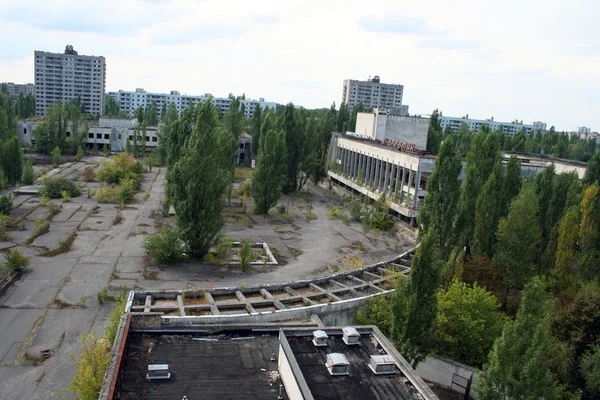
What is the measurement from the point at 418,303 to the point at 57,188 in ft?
125

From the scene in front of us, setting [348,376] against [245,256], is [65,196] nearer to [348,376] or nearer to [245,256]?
[245,256]

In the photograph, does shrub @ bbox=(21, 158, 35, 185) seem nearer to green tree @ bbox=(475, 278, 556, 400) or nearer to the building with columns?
the building with columns

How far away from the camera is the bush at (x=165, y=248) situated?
2758 centimetres

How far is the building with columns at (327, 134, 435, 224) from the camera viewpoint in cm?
4047

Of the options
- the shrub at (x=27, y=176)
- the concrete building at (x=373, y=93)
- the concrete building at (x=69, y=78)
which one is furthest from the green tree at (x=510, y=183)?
the concrete building at (x=373, y=93)

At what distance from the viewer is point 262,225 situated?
129 ft

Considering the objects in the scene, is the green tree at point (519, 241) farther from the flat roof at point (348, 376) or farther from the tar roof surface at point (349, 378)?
the tar roof surface at point (349, 378)

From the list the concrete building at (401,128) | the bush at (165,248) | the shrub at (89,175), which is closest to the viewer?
the bush at (165,248)

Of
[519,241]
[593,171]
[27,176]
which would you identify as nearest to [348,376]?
[519,241]

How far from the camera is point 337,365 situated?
11.6 metres

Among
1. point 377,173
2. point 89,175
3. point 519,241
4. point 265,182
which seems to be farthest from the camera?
point 89,175

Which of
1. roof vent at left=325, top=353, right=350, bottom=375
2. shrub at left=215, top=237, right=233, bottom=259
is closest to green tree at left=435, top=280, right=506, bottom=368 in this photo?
roof vent at left=325, top=353, right=350, bottom=375

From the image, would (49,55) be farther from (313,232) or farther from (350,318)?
(350,318)

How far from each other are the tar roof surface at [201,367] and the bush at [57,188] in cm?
3439
